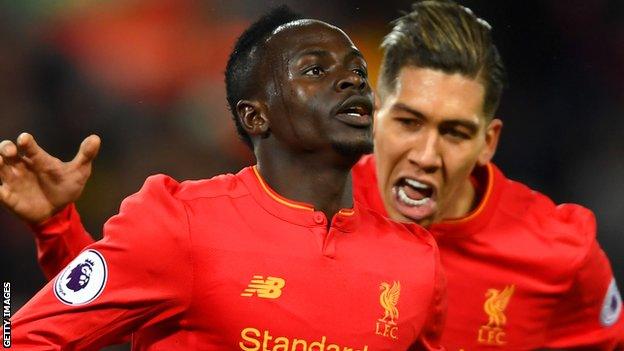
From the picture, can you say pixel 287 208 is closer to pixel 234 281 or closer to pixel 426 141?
pixel 234 281

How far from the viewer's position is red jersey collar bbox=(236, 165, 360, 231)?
259cm

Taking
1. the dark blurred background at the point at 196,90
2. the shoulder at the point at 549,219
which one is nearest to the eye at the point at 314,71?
the shoulder at the point at 549,219

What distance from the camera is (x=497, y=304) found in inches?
137

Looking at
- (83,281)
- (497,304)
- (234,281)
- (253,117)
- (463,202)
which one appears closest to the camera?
(83,281)

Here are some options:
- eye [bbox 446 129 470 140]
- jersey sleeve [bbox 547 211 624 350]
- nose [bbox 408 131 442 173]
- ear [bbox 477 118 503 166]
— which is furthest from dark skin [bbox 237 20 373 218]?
jersey sleeve [bbox 547 211 624 350]

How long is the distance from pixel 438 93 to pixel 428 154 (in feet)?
0.66

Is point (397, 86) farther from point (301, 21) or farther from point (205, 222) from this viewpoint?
point (205, 222)

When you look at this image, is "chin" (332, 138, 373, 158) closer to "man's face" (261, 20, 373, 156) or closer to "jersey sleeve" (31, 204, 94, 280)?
"man's face" (261, 20, 373, 156)

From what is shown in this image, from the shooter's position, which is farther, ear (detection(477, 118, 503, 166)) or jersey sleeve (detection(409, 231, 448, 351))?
ear (detection(477, 118, 503, 166))

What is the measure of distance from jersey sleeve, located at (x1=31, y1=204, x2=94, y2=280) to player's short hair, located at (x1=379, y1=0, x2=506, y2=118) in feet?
3.88

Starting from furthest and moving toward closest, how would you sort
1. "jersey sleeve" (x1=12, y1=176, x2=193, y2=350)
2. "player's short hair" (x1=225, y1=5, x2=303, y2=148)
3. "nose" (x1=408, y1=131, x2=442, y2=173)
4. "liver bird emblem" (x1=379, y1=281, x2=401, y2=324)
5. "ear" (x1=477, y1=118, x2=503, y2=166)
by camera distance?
"ear" (x1=477, y1=118, x2=503, y2=166)
"nose" (x1=408, y1=131, x2=442, y2=173)
"player's short hair" (x1=225, y1=5, x2=303, y2=148)
"liver bird emblem" (x1=379, y1=281, x2=401, y2=324)
"jersey sleeve" (x1=12, y1=176, x2=193, y2=350)

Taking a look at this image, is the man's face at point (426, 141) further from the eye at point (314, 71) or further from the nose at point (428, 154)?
the eye at point (314, 71)

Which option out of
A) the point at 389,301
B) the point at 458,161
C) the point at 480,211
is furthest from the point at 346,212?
the point at 480,211

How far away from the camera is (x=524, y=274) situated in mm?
3502
